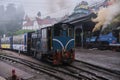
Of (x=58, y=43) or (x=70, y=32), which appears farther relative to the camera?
(x=70, y=32)

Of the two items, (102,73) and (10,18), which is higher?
(10,18)

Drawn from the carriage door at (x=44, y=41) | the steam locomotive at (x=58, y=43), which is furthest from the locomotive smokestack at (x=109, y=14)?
the carriage door at (x=44, y=41)

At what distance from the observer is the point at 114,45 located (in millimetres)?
23844

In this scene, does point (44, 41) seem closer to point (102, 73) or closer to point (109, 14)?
point (102, 73)

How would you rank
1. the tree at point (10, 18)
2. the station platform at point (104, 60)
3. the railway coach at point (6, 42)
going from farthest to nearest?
the tree at point (10, 18), the railway coach at point (6, 42), the station platform at point (104, 60)

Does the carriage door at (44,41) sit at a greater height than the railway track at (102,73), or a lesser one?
greater

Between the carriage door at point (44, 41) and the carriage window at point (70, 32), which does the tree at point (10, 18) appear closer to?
the carriage door at point (44, 41)

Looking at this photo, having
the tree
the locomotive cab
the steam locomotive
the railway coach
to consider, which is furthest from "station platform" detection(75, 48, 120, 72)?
the tree

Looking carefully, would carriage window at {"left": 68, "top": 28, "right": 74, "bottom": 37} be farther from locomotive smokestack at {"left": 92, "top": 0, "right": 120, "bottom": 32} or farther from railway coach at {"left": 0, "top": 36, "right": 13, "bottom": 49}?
railway coach at {"left": 0, "top": 36, "right": 13, "bottom": 49}

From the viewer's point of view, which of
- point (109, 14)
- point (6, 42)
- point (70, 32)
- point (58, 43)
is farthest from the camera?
point (6, 42)

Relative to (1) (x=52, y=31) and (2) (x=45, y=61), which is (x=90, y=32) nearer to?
(2) (x=45, y=61)

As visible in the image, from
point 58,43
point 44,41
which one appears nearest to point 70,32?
point 58,43

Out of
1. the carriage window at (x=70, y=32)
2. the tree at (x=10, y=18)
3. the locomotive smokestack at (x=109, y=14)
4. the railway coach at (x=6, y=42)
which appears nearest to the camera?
the carriage window at (x=70, y=32)

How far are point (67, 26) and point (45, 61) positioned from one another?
12.8 feet
